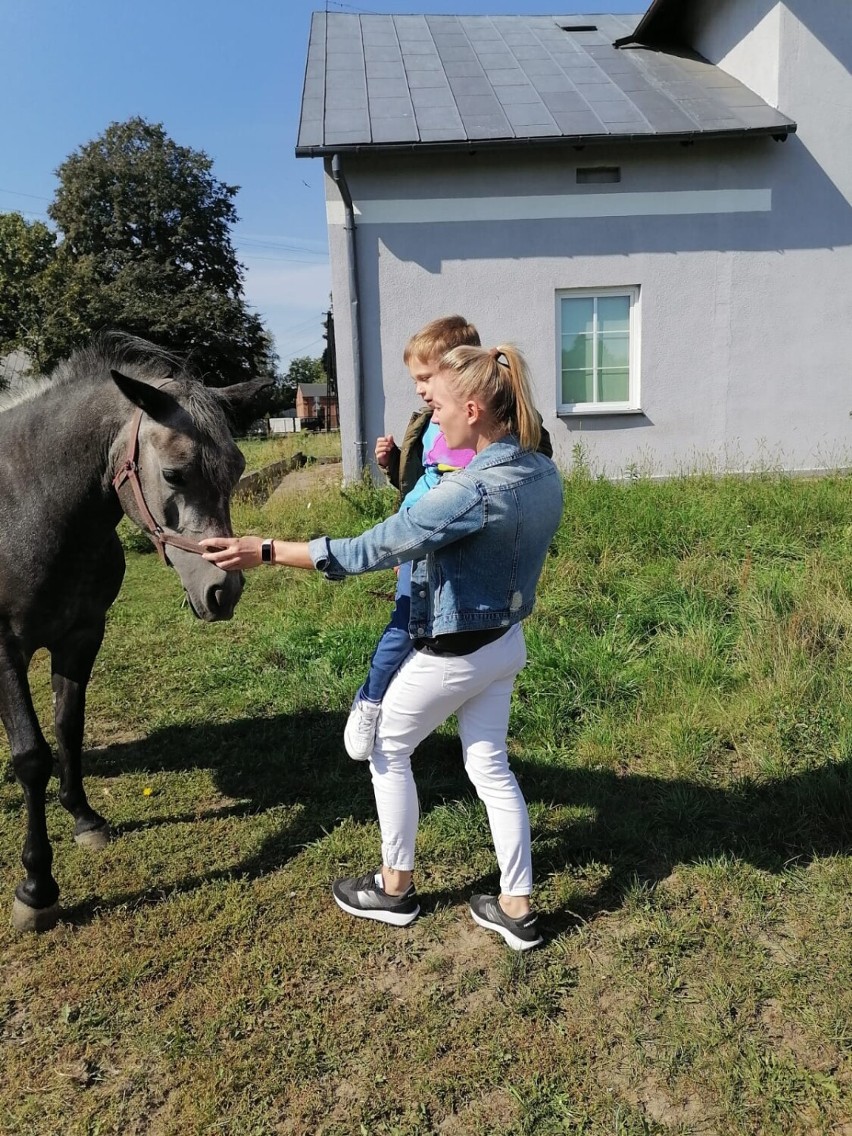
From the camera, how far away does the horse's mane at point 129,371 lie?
249 centimetres

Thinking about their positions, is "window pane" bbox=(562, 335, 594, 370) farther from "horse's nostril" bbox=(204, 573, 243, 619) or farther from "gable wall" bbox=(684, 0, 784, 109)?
"horse's nostril" bbox=(204, 573, 243, 619)

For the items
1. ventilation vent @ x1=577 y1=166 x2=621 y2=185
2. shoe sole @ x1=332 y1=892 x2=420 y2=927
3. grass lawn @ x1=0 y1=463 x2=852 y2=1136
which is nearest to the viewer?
grass lawn @ x1=0 y1=463 x2=852 y2=1136

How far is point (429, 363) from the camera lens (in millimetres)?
2408

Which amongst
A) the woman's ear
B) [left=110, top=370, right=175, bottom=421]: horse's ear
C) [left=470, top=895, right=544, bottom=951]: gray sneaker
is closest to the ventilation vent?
[left=110, top=370, right=175, bottom=421]: horse's ear

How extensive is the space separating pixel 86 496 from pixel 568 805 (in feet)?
7.69

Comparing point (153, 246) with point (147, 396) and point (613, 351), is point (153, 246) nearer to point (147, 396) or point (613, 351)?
Answer: point (613, 351)

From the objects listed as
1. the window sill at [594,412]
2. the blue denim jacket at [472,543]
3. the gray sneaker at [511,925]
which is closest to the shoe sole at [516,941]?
the gray sneaker at [511,925]

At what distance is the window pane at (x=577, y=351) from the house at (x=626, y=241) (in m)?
0.03

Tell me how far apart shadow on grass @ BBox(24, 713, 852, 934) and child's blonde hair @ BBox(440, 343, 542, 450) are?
67.7 inches

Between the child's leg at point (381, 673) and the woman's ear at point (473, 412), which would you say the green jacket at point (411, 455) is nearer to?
the child's leg at point (381, 673)

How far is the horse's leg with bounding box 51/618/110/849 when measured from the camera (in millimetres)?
3139

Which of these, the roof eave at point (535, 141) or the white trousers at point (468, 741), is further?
the roof eave at point (535, 141)

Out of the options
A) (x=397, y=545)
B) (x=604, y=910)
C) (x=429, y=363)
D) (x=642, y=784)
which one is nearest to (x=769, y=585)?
(x=642, y=784)

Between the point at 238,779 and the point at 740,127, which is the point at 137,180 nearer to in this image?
the point at 740,127
